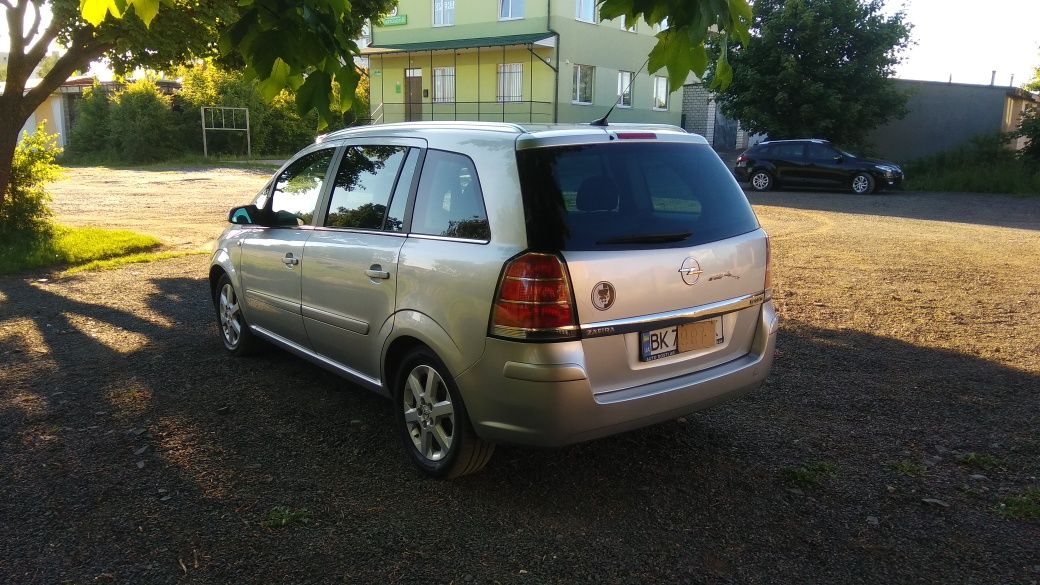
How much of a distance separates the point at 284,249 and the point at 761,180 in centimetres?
2000

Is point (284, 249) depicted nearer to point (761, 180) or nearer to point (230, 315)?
point (230, 315)

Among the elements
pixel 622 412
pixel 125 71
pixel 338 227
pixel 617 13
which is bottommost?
pixel 622 412

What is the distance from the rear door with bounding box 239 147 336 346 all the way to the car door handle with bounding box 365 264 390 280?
87 cm

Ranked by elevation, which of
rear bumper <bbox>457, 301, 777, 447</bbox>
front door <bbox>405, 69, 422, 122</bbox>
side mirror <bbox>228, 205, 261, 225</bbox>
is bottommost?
rear bumper <bbox>457, 301, 777, 447</bbox>

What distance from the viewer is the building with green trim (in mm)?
32344

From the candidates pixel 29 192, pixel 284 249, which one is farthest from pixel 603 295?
pixel 29 192

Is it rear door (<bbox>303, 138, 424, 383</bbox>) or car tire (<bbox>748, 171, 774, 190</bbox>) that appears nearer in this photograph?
rear door (<bbox>303, 138, 424, 383</bbox>)

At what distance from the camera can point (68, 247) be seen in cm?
1155

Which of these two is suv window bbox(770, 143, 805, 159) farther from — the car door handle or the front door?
the car door handle

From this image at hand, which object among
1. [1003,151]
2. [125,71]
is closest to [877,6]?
[1003,151]

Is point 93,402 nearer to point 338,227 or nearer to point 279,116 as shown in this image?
point 338,227

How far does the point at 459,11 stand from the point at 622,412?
110ft

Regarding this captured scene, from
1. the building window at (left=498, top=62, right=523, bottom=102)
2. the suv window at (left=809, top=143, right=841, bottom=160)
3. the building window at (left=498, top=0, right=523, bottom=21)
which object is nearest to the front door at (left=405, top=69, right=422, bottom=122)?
the building window at (left=498, top=62, right=523, bottom=102)

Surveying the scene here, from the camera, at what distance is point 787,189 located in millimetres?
23266
